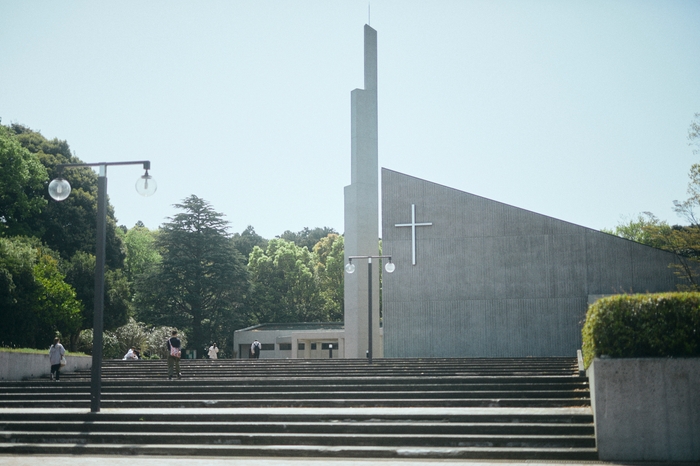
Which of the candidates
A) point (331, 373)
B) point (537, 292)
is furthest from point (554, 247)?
point (331, 373)

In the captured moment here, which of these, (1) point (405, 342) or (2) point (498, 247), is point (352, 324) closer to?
(1) point (405, 342)

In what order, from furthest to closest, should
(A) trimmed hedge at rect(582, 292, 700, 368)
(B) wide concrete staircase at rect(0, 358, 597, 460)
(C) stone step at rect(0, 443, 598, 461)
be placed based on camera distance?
(B) wide concrete staircase at rect(0, 358, 597, 460), (C) stone step at rect(0, 443, 598, 461), (A) trimmed hedge at rect(582, 292, 700, 368)

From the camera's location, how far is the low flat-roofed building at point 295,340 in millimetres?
42656

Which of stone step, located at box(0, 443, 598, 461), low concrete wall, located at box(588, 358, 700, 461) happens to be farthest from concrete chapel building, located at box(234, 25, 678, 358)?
low concrete wall, located at box(588, 358, 700, 461)

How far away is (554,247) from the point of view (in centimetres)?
2848

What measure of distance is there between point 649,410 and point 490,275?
19450 mm

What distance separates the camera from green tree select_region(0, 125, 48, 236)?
35.1m

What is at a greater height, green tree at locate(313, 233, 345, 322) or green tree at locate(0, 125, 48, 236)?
green tree at locate(0, 125, 48, 236)

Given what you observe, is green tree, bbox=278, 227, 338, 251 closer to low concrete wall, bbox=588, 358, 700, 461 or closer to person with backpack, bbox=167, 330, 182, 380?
person with backpack, bbox=167, 330, 182, 380

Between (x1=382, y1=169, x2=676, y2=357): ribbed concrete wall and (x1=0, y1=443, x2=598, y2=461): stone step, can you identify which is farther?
(x1=382, y1=169, x2=676, y2=357): ribbed concrete wall

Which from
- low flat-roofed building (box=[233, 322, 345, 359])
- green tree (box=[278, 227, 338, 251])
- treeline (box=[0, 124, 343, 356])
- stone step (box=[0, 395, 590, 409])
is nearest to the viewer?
stone step (box=[0, 395, 590, 409])

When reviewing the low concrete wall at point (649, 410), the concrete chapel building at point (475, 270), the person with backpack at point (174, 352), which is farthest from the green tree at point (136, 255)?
the low concrete wall at point (649, 410)

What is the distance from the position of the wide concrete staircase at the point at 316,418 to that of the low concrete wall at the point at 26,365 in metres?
3.53

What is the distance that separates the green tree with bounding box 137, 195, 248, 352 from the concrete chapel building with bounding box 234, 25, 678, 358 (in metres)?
20.0
